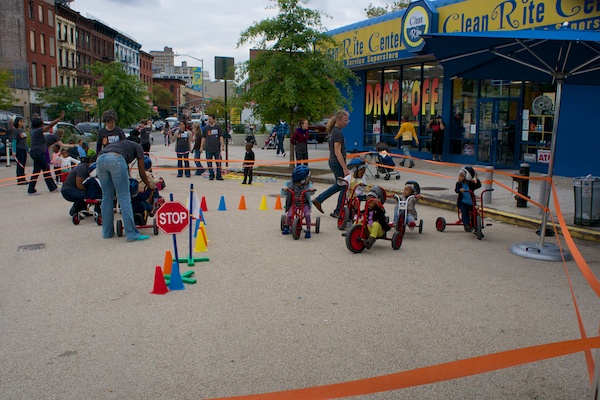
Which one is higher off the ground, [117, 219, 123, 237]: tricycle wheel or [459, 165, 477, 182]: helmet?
[459, 165, 477, 182]: helmet

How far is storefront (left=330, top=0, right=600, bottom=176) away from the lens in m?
15.8

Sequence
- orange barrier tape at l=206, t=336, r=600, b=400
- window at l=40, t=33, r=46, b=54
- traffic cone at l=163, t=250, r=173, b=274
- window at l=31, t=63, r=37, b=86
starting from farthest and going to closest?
1. window at l=40, t=33, r=46, b=54
2. window at l=31, t=63, r=37, b=86
3. traffic cone at l=163, t=250, r=173, b=274
4. orange barrier tape at l=206, t=336, r=600, b=400

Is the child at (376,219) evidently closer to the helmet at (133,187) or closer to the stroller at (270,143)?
the helmet at (133,187)

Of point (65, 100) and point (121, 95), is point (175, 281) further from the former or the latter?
point (65, 100)

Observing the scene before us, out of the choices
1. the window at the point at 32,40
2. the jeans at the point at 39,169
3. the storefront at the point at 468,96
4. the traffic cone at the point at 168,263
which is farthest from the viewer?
the window at the point at 32,40

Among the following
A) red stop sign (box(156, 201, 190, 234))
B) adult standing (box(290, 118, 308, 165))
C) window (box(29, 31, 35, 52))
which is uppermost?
window (box(29, 31, 35, 52))

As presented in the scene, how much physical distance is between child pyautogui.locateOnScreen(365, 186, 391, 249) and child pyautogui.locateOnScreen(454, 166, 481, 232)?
5.31 ft

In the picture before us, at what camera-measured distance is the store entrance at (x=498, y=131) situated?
60.0ft

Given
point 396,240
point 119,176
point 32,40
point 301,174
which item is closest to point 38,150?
point 119,176

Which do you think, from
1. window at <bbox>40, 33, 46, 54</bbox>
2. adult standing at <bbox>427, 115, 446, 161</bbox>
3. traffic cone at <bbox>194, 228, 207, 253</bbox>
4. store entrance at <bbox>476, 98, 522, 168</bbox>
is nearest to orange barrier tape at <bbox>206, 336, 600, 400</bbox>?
traffic cone at <bbox>194, 228, 207, 253</bbox>

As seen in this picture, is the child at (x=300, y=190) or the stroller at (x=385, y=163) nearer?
the child at (x=300, y=190)

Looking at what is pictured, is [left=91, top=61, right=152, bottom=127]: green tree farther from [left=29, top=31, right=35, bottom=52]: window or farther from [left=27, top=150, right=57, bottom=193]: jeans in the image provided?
[left=29, top=31, right=35, bottom=52]: window

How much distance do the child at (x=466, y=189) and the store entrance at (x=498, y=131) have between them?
32.2ft

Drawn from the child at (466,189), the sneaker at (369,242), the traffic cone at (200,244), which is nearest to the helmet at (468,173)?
the child at (466,189)
